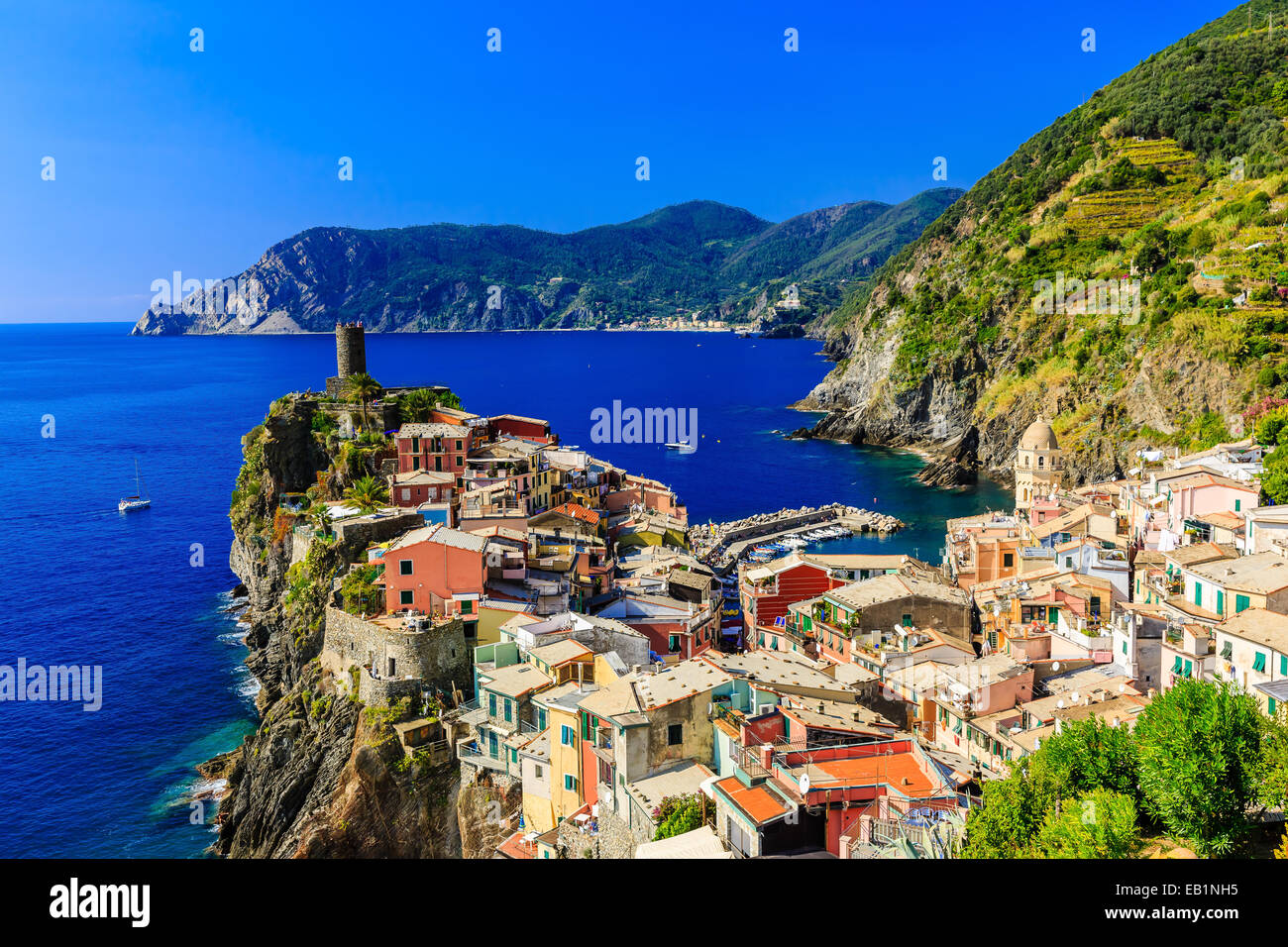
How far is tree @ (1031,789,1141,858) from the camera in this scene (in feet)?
37.2

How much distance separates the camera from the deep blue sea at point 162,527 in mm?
30797

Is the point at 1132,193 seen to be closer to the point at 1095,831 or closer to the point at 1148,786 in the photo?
the point at 1148,786

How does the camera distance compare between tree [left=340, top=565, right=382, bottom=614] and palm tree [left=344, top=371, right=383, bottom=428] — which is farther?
A: palm tree [left=344, top=371, right=383, bottom=428]

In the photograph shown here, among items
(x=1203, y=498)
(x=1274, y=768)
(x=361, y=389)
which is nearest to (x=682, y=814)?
(x=1274, y=768)

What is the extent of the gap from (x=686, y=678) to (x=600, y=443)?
8070 centimetres

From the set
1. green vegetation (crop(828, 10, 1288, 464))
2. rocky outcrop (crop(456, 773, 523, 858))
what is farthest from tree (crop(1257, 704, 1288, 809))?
green vegetation (crop(828, 10, 1288, 464))

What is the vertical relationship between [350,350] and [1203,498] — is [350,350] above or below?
above

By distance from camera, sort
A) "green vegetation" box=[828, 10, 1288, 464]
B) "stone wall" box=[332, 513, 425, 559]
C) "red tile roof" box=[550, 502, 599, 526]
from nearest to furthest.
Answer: "stone wall" box=[332, 513, 425, 559]
"red tile roof" box=[550, 502, 599, 526]
"green vegetation" box=[828, 10, 1288, 464]

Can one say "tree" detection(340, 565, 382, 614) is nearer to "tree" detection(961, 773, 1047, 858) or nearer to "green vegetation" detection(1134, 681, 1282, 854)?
"tree" detection(961, 773, 1047, 858)

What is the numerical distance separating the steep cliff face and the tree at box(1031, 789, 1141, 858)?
14675 mm

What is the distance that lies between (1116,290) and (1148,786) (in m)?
74.5

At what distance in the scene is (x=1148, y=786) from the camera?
484 inches

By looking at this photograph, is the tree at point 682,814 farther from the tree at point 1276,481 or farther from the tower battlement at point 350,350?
the tower battlement at point 350,350

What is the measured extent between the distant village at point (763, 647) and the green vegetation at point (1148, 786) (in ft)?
4.07
